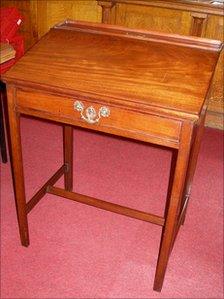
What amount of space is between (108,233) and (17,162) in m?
0.73

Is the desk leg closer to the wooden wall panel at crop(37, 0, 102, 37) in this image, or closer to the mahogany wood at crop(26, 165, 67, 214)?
the mahogany wood at crop(26, 165, 67, 214)

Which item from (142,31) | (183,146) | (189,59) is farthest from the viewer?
(142,31)

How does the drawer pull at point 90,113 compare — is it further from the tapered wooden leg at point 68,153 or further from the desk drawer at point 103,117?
the tapered wooden leg at point 68,153

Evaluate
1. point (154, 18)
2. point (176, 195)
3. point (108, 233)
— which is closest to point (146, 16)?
point (154, 18)

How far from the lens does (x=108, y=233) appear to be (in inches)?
86.1

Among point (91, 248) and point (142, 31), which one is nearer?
point (142, 31)

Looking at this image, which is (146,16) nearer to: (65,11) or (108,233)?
(65,11)

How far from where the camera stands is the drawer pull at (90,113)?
144 cm

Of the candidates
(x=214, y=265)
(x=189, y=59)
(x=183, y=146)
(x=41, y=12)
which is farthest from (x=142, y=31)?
(x=41, y=12)

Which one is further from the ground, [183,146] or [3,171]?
[183,146]

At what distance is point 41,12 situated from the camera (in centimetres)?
334

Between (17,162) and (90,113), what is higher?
(90,113)

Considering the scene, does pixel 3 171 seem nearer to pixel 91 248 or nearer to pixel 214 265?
pixel 91 248

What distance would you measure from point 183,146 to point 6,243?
3.92ft
